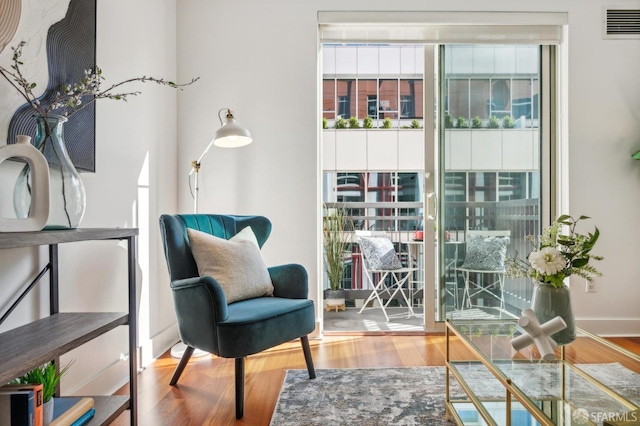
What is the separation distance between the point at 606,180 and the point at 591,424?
2.70m

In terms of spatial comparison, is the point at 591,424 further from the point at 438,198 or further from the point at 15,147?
the point at 438,198

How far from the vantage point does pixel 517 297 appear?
331 centimetres

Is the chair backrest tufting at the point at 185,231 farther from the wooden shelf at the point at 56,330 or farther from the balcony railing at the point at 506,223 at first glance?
the balcony railing at the point at 506,223

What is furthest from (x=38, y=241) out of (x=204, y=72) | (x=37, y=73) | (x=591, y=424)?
(x=204, y=72)

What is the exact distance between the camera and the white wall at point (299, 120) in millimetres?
3227

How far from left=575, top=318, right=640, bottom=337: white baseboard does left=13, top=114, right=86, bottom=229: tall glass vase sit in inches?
134

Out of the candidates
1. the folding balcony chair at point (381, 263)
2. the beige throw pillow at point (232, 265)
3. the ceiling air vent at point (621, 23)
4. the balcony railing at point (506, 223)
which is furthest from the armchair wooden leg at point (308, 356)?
the ceiling air vent at point (621, 23)

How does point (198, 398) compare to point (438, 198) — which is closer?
point (198, 398)

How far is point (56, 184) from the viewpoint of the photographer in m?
1.42

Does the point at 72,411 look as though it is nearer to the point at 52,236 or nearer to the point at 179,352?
the point at 52,236

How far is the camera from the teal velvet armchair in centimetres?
194

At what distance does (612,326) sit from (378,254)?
1.94m

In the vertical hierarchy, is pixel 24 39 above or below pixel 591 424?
above

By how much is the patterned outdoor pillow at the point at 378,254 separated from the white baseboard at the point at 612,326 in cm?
160
